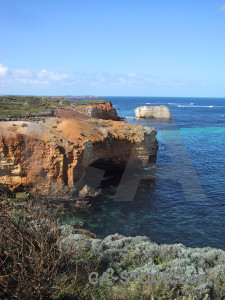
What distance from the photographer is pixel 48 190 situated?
23812 millimetres

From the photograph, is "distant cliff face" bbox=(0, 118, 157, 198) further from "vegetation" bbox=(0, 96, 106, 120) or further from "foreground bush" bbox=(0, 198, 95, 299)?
"foreground bush" bbox=(0, 198, 95, 299)

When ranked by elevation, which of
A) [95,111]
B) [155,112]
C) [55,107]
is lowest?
[155,112]

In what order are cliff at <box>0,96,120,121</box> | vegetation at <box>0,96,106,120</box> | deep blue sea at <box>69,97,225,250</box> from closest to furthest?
deep blue sea at <box>69,97,225,250</box> → vegetation at <box>0,96,106,120</box> → cliff at <box>0,96,120,121</box>

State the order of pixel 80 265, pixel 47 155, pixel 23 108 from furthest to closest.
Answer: pixel 23 108, pixel 47 155, pixel 80 265

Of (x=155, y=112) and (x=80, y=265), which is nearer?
(x=80, y=265)

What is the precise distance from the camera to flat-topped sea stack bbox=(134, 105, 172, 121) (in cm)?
8612

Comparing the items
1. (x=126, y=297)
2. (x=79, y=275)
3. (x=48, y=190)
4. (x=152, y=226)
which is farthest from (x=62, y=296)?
(x=48, y=190)

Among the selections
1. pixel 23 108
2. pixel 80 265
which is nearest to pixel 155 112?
pixel 23 108

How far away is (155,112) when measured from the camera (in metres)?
87.1

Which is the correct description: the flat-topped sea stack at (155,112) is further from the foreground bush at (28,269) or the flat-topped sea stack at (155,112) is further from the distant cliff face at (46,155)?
the foreground bush at (28,269)

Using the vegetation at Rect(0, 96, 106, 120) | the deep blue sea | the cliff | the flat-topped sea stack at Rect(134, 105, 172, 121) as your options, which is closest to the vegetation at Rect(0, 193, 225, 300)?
the deep blue sea

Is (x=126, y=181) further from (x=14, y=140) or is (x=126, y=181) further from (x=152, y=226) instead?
(x=14, y=140)

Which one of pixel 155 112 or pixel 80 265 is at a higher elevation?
pixel 155 112

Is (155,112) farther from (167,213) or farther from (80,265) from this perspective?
(80,265)
